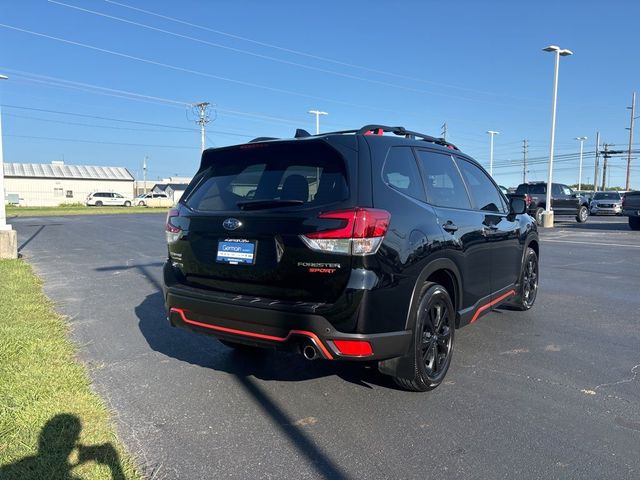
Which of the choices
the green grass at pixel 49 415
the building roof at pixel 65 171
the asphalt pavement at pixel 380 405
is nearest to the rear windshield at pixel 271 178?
the asphalt pavement at pixel 380 405

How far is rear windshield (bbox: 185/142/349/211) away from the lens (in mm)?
3428

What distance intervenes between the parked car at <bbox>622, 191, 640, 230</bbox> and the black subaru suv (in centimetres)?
1914

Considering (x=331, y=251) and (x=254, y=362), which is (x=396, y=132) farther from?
(x=254, y=362)

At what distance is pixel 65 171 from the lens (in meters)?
78.3

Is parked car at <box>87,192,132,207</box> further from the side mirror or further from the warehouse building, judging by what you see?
the side mirror

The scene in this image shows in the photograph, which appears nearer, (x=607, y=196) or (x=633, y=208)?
(x=633, y=208)

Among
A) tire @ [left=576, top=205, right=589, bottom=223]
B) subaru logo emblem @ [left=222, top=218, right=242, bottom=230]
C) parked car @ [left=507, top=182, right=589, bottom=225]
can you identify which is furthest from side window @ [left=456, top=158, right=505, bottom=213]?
tire @ [left=576, top=205, right=589, bottom=223]

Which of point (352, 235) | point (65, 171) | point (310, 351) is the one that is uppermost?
point (65, 171)

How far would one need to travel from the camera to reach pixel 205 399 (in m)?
3.79

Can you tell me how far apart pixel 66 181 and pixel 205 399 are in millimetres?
80186

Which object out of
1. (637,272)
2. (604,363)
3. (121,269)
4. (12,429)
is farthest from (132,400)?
(637,272)

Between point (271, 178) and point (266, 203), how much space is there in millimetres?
313

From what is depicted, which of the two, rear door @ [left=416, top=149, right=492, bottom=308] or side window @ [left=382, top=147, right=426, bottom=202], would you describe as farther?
rear door @ [left=416, top=149, right=492, bottom=308]

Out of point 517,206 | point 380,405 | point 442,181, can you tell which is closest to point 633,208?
point 517,206
